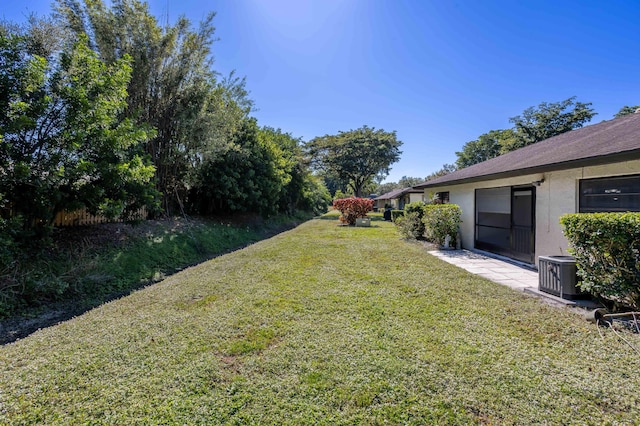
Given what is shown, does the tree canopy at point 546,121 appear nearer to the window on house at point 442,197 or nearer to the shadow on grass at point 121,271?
the window on house at point 442,197

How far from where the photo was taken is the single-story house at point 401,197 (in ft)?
81.4

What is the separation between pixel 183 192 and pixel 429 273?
1110 cm

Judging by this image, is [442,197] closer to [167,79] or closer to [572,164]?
[572,164]

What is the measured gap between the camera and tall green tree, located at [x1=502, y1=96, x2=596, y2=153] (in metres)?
27.6

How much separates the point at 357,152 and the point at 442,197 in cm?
2214

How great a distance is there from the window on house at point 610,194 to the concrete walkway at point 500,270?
1.76 meters

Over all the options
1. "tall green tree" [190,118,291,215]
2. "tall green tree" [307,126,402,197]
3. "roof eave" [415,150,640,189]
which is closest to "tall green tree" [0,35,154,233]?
"tall green tree" [190,118,291,215]

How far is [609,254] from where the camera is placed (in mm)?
3732

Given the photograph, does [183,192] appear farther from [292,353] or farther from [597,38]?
[597,38]

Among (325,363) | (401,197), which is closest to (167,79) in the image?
(325,363)

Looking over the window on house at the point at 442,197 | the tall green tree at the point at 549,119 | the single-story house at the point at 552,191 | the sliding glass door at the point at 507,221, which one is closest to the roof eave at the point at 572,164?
the single-story house at the point at 552,191

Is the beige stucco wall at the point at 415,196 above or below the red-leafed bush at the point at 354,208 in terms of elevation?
above

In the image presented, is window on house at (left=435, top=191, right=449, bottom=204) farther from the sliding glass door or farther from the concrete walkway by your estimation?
the concrete walkway

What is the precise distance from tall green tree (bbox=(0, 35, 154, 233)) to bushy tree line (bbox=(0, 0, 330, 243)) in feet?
0.06
